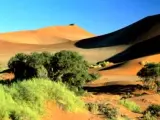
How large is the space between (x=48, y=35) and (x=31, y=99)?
5715 inches

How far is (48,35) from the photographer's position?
156500 millimetres

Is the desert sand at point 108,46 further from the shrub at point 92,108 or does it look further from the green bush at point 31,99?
the shrub at point 92,108

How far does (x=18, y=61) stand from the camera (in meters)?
24.5

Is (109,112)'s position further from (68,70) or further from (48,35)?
(48,35)

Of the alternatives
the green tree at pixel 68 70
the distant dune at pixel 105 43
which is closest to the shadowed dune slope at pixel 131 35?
the distant dune at pixel 105 43

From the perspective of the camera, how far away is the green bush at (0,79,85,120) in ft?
35.7

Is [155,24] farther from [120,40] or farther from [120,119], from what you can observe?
[120,119]

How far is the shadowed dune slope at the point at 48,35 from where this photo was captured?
145 metres

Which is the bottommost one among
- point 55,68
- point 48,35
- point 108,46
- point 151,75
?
point 151,75

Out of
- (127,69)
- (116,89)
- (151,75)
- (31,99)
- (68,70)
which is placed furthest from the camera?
(127,69)

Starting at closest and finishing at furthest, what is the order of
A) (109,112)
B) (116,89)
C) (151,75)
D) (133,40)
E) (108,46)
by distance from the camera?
1. (109,112)
2. (151,75)
3. (116,89)
4. (133,40)
5. (108,46)

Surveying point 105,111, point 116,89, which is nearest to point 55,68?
point 116,89

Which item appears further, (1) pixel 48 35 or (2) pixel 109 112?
(1) pixel 48 35

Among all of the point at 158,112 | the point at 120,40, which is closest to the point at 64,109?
the point at 158,112
